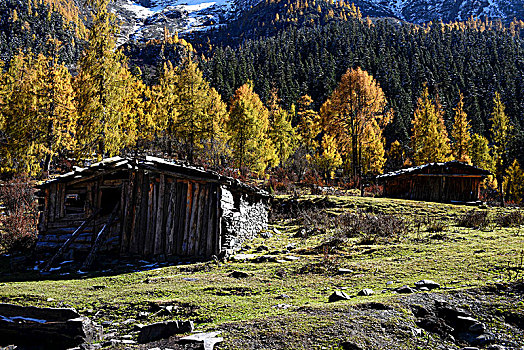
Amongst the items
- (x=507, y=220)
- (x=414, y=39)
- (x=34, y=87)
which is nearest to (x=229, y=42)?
(x=414, y=39)

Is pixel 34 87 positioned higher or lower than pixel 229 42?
lower

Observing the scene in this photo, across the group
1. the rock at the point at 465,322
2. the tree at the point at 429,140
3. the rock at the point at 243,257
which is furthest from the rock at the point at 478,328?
the tree at the point at 429,140

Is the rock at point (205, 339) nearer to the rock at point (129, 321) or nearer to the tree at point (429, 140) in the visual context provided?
the rock at point (129, 321)

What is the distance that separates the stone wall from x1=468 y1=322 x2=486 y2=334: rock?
29.0ft

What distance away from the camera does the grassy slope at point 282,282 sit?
5836 mm

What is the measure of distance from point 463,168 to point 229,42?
575 feet

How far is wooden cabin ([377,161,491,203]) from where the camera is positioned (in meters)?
28.8

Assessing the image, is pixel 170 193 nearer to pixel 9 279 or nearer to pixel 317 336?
pixel 9 279

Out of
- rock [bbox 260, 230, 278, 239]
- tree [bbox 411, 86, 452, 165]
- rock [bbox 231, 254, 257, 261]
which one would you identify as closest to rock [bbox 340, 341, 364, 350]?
rock [bbox 231, 254, 257, 261]

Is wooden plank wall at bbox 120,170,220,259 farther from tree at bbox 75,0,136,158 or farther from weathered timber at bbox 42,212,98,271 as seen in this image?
tree at bbox 75,0,136,158

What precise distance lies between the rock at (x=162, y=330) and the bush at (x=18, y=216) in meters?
13.0

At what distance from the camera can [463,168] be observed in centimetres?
2884

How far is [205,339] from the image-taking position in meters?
3.91

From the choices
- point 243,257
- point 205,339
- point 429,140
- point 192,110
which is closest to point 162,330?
point 205,339
